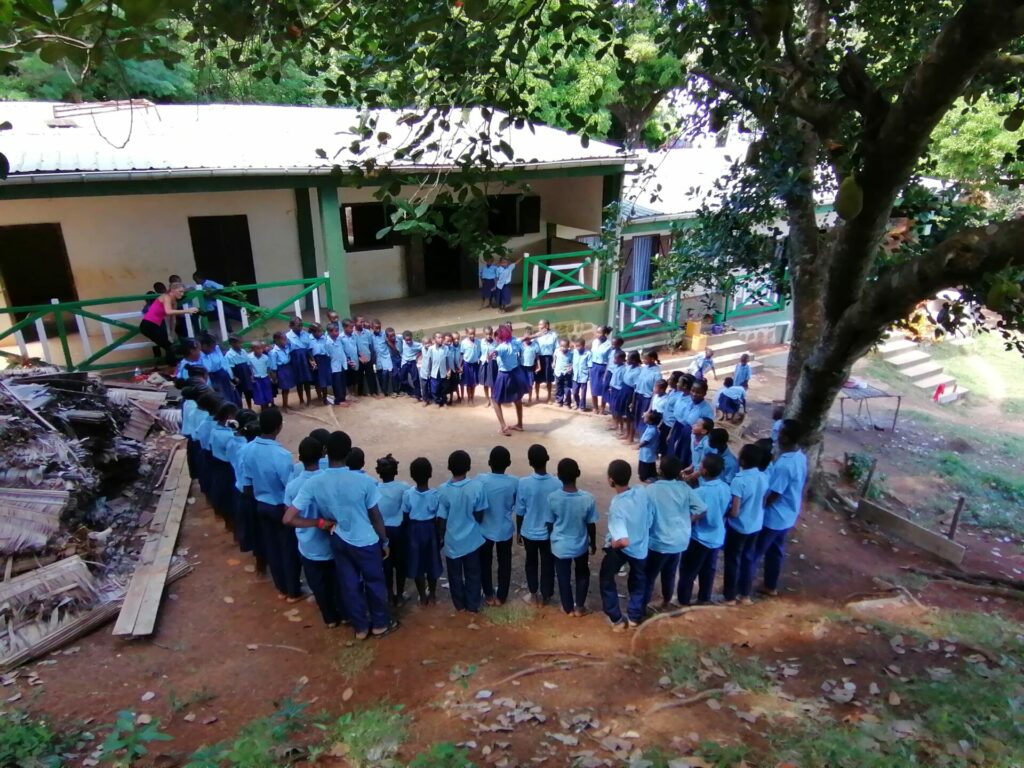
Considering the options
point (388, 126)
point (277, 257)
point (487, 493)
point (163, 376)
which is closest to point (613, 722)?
point (487, 493)

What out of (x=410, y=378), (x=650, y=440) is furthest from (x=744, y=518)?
(x=410, y=378)

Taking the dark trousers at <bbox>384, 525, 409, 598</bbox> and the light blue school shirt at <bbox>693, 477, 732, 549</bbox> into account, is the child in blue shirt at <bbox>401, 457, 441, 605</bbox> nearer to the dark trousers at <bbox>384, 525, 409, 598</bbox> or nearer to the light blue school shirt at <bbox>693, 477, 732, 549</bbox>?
the dark trousers at <bbox>384, 525, 409, 598</bbox>

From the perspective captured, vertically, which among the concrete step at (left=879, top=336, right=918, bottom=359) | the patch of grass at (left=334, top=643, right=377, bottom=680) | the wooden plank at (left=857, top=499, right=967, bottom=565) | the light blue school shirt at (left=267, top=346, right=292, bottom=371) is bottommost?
the concrete step at (left=879, top=336, right=918, bottom=359)

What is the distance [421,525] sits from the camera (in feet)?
17.0

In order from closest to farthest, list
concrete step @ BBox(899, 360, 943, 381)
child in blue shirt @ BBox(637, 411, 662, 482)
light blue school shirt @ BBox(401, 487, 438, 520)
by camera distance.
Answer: light blue school shirt @ BBox(401, 487, 438, 520) < child in blue shirt @ BBox(637, 411, 662, 482) < concrete step @ BBox(899, 360, 943, 381)

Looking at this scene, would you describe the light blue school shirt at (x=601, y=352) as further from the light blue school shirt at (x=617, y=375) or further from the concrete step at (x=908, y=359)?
the concrete step at (x=908, y=359)

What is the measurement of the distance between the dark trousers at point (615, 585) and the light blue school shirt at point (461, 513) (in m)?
0.98

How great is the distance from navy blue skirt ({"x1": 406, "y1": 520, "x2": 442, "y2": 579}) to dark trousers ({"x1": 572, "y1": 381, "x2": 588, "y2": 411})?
5.77m

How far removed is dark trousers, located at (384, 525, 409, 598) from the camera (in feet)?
17.0

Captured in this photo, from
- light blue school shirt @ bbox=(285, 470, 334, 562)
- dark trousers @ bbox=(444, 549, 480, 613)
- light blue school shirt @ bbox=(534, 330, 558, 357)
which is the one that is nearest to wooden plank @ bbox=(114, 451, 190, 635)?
light blue school shirt @ bbox=(285, 470, 334, 562)

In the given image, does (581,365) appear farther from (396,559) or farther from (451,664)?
(451,664)

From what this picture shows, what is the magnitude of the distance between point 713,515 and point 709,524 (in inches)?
Result: 3.3

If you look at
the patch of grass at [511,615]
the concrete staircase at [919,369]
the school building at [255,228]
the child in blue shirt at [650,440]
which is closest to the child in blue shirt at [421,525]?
the patch of grass at [511,615]

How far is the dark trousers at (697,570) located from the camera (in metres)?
5.41
